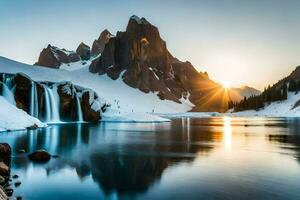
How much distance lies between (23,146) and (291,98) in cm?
18678

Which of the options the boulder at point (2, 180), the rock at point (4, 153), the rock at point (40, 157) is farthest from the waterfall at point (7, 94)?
the boulder at point (2, 180)

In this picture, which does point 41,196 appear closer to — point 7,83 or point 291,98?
point 7,83

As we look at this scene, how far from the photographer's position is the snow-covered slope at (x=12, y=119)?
177 ft

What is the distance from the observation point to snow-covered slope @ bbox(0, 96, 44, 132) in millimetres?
54062

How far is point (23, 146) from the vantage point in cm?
3644

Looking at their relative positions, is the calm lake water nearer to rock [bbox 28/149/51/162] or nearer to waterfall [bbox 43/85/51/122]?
rock [bbox 28/149/51/162]

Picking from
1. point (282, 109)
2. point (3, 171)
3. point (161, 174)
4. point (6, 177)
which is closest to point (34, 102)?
point (3, 171)

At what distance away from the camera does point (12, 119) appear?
187 feet

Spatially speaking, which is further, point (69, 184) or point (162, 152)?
point (162, 152)

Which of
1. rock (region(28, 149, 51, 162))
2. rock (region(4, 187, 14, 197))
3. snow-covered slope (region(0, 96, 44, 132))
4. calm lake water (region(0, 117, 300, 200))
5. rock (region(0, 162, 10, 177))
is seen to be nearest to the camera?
rock (region(4, 187, 14, 197))

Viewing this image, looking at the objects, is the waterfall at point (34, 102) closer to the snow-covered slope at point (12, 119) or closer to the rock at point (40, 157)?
the snow-covered slope at point (12, 119)

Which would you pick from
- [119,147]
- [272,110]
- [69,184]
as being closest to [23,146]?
[119,147]

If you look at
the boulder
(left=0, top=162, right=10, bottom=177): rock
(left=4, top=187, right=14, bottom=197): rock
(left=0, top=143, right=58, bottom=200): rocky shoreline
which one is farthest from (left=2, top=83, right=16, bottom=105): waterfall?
(left=4, top=187, right=14, bottom=197): rock

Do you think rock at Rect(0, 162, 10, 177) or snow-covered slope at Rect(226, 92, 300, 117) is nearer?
rock at Rect(0, 162, 10, 177)
